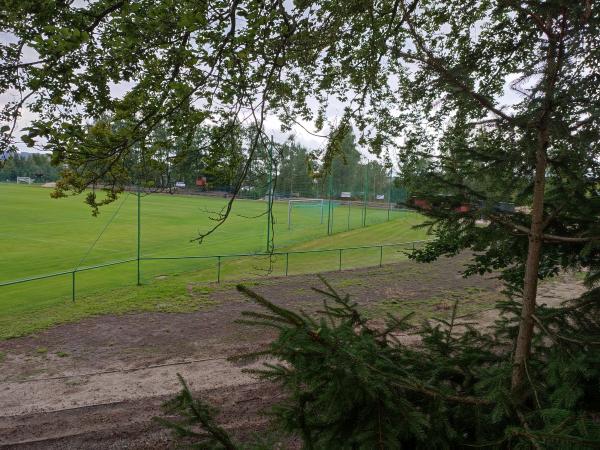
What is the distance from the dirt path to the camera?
6.54 m

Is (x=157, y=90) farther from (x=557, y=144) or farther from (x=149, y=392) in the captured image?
(x=149, y=392)

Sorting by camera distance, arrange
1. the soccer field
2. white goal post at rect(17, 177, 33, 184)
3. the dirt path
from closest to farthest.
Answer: the dirt path, the soccer field, white goal post at rect(17, 177, 33, 184)

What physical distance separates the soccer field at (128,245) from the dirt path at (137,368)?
2.12m

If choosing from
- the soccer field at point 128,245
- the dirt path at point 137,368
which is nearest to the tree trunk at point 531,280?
the soccer field at point 128,245

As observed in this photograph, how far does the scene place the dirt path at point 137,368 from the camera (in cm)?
654

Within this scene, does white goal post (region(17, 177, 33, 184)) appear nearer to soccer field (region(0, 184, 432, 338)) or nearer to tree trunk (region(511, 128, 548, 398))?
soccer field (region(0, 184, 432, 338))

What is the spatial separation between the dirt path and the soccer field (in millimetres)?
2125

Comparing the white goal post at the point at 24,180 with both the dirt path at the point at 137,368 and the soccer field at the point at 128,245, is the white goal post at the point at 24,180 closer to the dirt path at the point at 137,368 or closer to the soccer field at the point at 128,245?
the soccer field at the point at 128,245

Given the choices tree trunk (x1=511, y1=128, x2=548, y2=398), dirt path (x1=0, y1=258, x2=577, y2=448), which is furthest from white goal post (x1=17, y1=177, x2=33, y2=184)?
tree trunk (x1=511, y1=128, x2=548, y2=398)

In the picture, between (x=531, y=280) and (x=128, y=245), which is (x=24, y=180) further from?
(x=531, y=280)

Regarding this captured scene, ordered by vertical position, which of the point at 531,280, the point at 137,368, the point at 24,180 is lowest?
the point at 137,368

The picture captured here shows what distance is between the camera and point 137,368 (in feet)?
29.5

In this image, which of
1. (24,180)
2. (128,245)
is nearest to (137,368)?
(128,245)

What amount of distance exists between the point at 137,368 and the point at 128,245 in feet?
60.1
